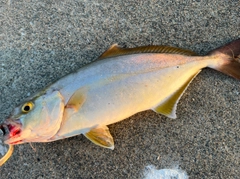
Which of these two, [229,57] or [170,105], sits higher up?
[229,57]

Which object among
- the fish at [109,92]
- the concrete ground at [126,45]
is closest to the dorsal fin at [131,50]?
the fish at [109,92]

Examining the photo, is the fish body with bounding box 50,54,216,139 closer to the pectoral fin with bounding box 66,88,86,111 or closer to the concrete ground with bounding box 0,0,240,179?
the pectoral fin with bounding box 66,88,86,111

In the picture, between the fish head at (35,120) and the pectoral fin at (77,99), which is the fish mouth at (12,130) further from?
the pectoral fin at (77,99)

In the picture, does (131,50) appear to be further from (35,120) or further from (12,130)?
(12,130)

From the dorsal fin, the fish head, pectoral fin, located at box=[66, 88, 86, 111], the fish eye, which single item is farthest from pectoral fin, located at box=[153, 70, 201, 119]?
the fish eye

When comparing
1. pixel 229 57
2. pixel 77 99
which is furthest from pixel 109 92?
pixel 229 57

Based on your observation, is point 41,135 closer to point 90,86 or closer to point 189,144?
point 90,86
